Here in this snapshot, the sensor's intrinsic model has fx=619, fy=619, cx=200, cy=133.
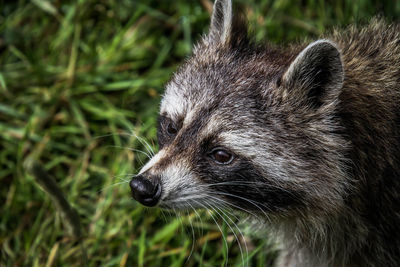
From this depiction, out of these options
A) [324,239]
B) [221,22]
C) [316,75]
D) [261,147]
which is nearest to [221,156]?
[261,147]

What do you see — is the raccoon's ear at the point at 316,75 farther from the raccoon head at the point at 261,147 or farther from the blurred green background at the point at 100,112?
the blurred green background at the point at 100,112

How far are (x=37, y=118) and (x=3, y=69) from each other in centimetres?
69

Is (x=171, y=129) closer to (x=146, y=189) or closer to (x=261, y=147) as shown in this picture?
(x=146, y=189)

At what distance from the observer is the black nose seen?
12.0 ft

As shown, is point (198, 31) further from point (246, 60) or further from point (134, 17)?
point (246, 60)

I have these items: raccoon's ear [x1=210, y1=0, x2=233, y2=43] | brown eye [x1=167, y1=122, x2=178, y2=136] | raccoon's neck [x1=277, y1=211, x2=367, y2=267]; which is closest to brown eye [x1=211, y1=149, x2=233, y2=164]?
brown eye [x1=167, y1=122, x2=178, y2=136]

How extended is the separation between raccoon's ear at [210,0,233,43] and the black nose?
3.94 ft

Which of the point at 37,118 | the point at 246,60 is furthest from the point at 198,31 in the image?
the point at 246,60

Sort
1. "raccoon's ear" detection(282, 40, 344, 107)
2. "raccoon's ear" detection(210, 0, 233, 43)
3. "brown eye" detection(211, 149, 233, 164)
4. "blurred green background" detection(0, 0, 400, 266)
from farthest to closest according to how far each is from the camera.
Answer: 1. "blurred green background" detection(0, 0, 400, 266)
2. "raccoon's ear" detection(210, 0, 233, 43)
3. "brown eye" detection(211, 149, 233, 164)
4. "raccoon's ear" detection(282, 40, 344, 107)

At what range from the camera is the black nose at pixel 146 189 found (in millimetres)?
3652

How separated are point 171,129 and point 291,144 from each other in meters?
0.80

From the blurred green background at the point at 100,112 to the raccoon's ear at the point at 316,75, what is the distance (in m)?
1.27

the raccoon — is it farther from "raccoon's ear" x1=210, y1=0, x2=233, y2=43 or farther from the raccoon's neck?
"raccoon's ear" x1=210, y1=0, x2=233, y2=43

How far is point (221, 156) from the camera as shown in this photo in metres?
3.77
